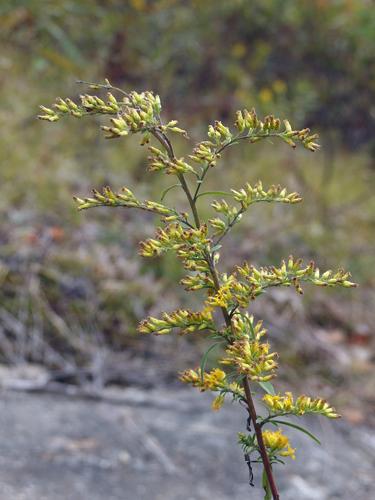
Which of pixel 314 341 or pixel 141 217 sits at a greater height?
pixel 141 217

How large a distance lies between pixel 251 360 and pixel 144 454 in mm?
1751

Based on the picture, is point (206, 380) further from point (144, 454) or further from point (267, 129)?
point (144, 454)

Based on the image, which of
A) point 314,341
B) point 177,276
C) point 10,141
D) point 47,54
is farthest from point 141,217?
point 47,54

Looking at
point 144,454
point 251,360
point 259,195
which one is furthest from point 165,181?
point 251,360

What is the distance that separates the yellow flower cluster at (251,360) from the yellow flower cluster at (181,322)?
0.08m

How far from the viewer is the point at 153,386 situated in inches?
129

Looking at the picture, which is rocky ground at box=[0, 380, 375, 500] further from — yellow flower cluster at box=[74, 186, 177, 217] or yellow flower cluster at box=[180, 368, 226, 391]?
yellow flower cluster at box=[74, 186, 177, 217]

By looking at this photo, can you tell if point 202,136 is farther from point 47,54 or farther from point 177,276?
point 177,276

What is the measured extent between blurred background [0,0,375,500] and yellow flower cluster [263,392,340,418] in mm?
1382

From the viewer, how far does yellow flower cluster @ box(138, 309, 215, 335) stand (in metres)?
1.03

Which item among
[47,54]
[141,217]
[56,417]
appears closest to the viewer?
[56,417]

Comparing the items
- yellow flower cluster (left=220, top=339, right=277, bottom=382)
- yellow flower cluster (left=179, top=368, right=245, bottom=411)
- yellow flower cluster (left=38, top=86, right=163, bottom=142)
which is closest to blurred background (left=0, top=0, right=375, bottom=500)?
yellow flower cluster (left=179, top=368, right=245, bottom=411)

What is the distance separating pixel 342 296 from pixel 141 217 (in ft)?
5.00

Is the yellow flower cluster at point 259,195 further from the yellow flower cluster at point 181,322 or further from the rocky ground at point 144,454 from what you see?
the rocky ground at point 144,454
